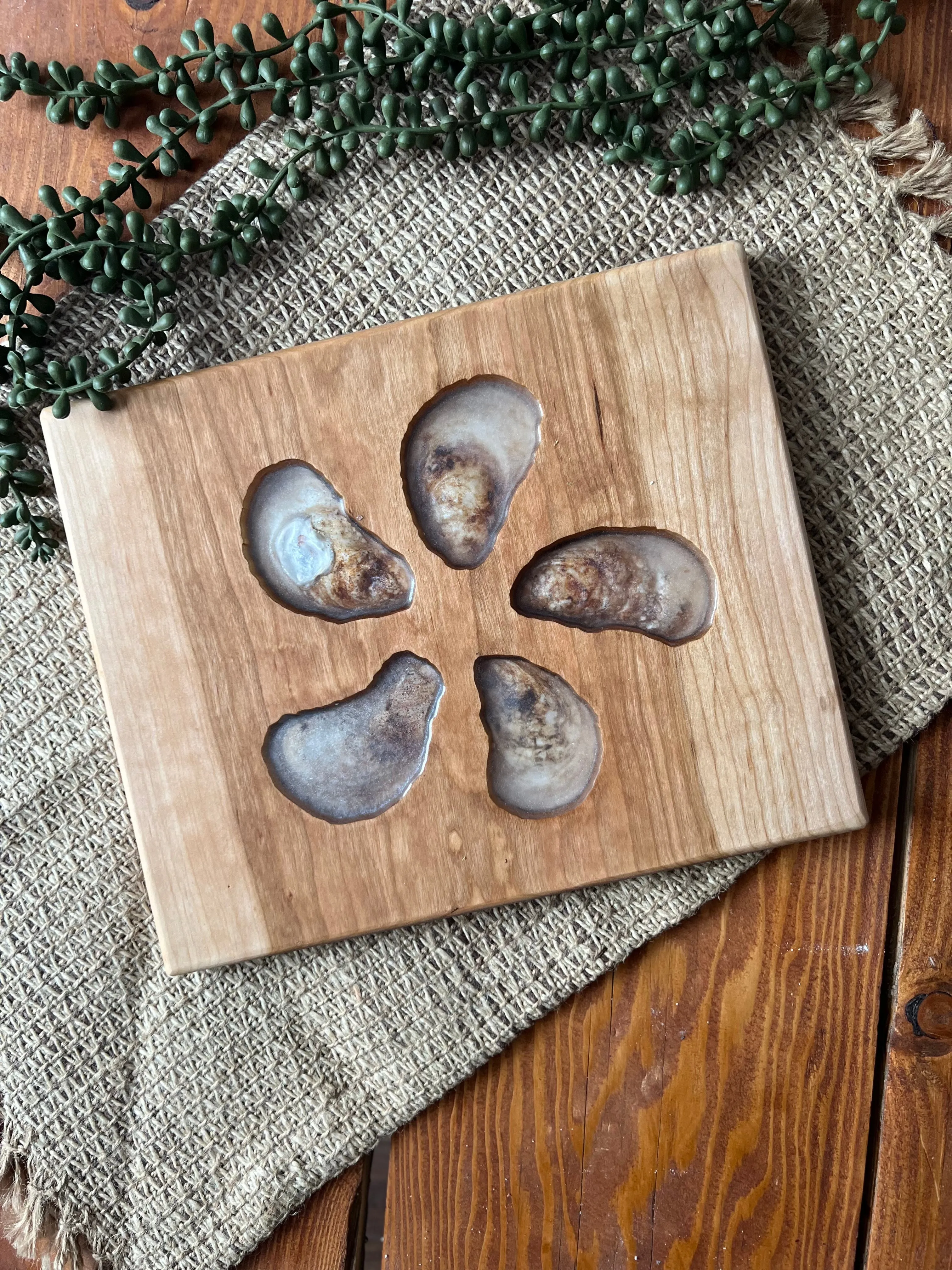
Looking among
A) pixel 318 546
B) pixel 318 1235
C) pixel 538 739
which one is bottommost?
pixel 318 1235

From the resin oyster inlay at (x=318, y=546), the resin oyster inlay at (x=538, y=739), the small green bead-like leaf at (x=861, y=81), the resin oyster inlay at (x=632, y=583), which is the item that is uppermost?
the small green bead-like leaf at (x=861, y=81)

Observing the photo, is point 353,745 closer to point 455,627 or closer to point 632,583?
point 455,627

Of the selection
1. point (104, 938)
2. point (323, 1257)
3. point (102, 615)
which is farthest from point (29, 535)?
point (323, 1257)

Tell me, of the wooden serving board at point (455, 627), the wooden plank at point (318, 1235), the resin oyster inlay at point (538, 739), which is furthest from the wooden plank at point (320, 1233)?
the resin oyster inlay at point (538, 739)

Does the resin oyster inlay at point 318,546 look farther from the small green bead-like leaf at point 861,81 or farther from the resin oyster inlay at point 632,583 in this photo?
the small green bead-like leaf at point 861,81

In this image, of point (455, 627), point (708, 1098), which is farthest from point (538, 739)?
point (708, 1098)

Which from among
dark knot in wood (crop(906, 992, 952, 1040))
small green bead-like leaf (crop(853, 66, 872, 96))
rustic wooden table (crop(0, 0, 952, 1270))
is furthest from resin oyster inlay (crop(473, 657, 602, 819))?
small green bead-like leaf (crop(853, 66, 872, 96))

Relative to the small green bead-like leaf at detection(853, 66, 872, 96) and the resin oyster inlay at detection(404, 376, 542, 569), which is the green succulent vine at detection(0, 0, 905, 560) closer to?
the small green bead-like leaf at detection(853, 66, 872, 96)
